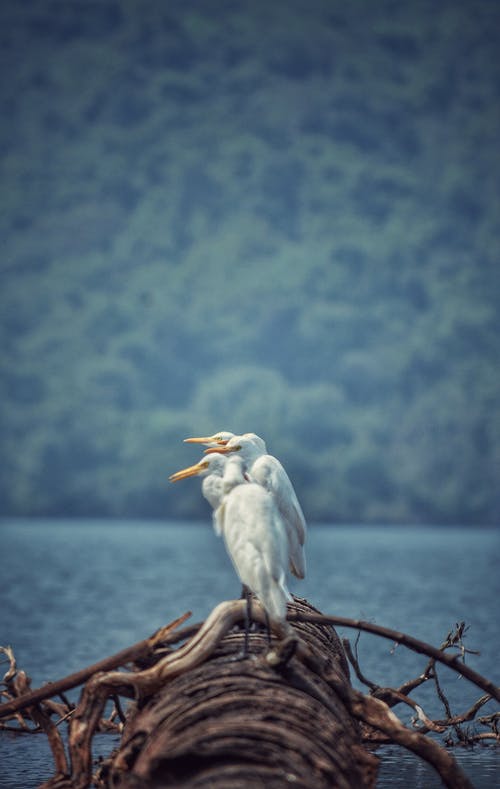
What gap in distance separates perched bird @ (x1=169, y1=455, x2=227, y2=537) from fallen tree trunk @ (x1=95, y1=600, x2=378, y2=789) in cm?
70

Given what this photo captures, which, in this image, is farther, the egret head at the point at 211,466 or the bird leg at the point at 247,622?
the egret head at the point at 211,466

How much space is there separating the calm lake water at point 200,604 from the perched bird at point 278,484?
2388 millimetres

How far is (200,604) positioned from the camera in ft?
79.4

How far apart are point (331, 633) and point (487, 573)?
3467 centimetres

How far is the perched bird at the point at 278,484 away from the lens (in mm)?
6617

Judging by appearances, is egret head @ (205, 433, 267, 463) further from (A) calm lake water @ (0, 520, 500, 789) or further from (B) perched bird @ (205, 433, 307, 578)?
(A) calm lake water @ (0, 520, 500, 789)

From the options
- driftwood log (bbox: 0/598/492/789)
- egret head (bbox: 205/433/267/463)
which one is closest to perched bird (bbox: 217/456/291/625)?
driftwood log (bbox: 0/598/492/789)

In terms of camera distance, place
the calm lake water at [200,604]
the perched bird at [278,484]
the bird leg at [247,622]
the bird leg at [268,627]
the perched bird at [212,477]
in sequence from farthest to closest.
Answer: the calm lake water at [200,604], the perched bird at [278,484], the perched bird at [212,477], the bird leg at [268,627], the bird leg at [247,622]

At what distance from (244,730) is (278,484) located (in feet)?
→ 7.19

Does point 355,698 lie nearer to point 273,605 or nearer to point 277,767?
point 273,605

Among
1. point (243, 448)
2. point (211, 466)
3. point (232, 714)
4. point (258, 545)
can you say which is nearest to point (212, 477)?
point (211, 466)

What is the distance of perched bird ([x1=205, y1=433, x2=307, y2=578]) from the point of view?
21.7 feet

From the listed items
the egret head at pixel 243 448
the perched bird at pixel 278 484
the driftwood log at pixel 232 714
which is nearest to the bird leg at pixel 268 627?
the driftwood log at pixel 232 714

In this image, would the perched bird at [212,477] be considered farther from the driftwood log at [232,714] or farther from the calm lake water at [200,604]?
the calm lake water at [200,604]
